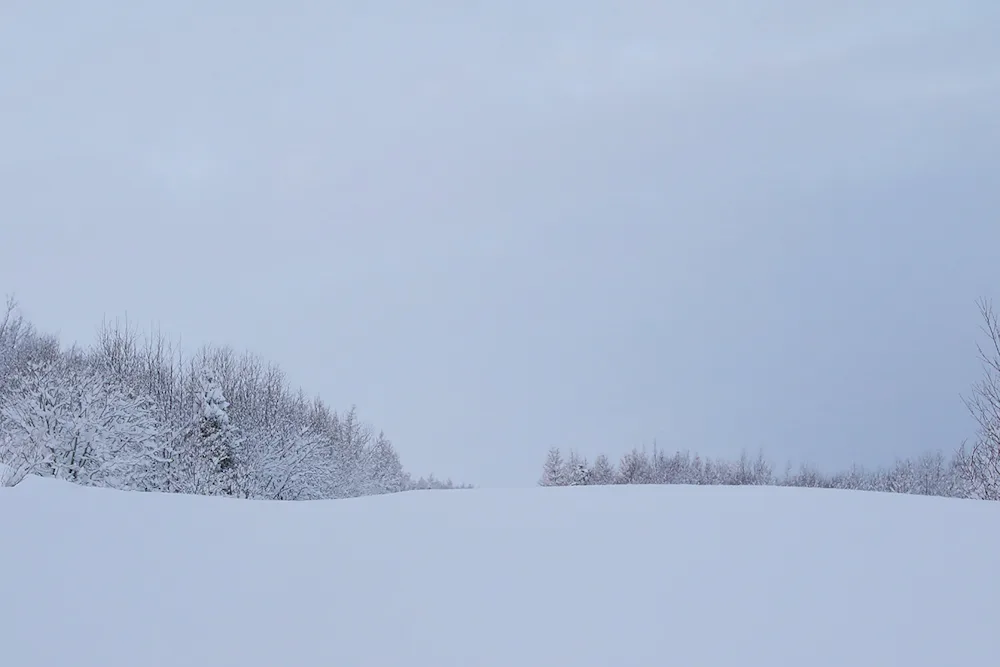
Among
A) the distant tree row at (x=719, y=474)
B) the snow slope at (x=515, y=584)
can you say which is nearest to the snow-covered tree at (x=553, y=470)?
the distant tree row at (x=719, y=474)

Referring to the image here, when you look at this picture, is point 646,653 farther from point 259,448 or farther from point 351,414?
point 351,414

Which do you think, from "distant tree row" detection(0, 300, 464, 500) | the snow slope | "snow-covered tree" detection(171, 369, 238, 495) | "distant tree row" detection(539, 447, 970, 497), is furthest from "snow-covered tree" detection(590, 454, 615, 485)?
the snow slope

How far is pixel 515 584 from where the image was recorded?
477 cm

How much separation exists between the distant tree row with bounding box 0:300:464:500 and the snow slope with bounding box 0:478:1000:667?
2881 millimetres

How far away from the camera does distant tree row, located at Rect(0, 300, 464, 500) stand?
19.2m

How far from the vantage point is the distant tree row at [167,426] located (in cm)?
1917

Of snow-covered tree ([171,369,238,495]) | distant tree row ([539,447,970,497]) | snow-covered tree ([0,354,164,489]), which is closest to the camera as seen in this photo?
snow-covered tree ([0,354,164,489])

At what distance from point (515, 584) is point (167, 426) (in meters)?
23.0

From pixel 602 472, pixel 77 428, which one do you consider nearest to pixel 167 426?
pixel 77 428

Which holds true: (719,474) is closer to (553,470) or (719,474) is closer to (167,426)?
(553,470)

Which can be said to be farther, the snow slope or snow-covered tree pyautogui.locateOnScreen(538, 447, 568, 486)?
snow-covered tree pyautogui.locateOnScreen(538, 447, 568, 486)

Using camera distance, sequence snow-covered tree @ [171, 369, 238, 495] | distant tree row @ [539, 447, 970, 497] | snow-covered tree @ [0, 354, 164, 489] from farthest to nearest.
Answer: distant tree row @ [539, 447, 970, 497] < snow-covered tree @ [171, 369, 238, 495] < snow-covered tree @ [0, 354, 164, 489]

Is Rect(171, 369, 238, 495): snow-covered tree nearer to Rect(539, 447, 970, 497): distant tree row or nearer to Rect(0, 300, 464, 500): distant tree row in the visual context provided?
Rect(0, 300, 464, 500): distant tree row

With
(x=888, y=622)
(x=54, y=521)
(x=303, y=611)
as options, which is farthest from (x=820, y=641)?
(x=54, y=521)
